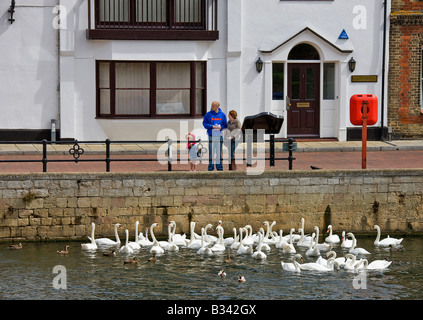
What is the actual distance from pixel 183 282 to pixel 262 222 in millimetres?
4018

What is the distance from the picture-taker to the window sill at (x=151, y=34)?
89.0 feet

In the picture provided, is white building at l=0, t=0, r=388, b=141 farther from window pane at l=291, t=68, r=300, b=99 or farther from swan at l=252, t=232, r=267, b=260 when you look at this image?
swan at l=252, t=232, r=267, b=260

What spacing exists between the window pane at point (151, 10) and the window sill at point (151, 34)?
47 cm

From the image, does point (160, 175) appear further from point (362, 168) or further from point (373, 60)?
point (373, 60)

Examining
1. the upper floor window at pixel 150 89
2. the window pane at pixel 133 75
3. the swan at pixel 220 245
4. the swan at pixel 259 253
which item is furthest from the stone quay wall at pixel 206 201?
the window pane at pixel 133 75

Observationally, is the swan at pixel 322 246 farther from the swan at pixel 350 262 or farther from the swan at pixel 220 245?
the swan at pixel 220 245

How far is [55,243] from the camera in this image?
20359mm

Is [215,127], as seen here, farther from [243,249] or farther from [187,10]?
[187,10]

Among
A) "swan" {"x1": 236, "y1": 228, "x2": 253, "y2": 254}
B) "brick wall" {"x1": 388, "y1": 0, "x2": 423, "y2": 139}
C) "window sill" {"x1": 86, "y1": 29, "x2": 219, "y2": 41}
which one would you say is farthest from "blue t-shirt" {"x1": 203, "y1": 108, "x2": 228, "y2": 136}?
"brick wall" {"x1": 388, "y1": 0, "x2": 423, "y2": 139}

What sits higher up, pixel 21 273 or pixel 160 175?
pixel 160 175
